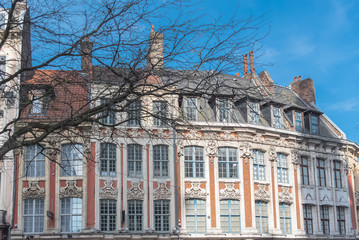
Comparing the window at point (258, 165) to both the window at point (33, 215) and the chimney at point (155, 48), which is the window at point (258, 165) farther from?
the chimney at point (155, 48)

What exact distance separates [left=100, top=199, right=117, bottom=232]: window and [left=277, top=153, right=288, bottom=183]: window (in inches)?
404

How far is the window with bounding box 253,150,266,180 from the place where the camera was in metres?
31.0

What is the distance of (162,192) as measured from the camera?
94.3ft

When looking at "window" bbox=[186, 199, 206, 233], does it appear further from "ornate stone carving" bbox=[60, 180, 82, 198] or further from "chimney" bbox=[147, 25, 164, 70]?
"chimney" bbox=[147, 25, 164, 70]

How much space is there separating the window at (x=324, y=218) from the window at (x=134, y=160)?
12.3m

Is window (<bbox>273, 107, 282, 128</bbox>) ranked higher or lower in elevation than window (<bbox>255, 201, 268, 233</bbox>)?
higher

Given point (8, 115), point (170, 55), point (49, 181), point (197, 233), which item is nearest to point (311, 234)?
point (197, 233)

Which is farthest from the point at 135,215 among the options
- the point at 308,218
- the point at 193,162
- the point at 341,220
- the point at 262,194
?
the point at 341,220

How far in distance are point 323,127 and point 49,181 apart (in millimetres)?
18640

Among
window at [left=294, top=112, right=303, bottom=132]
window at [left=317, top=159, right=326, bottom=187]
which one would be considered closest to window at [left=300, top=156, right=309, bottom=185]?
window at [left=317, top=159, right=326, bottom=187]

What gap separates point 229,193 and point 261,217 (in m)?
2.51

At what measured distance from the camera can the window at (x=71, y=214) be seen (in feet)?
89.8

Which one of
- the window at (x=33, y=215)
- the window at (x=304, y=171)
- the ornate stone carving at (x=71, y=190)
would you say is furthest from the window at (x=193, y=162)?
the window at (x=33, y=215)

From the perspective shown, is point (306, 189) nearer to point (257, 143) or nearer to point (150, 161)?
point (257, 143)
